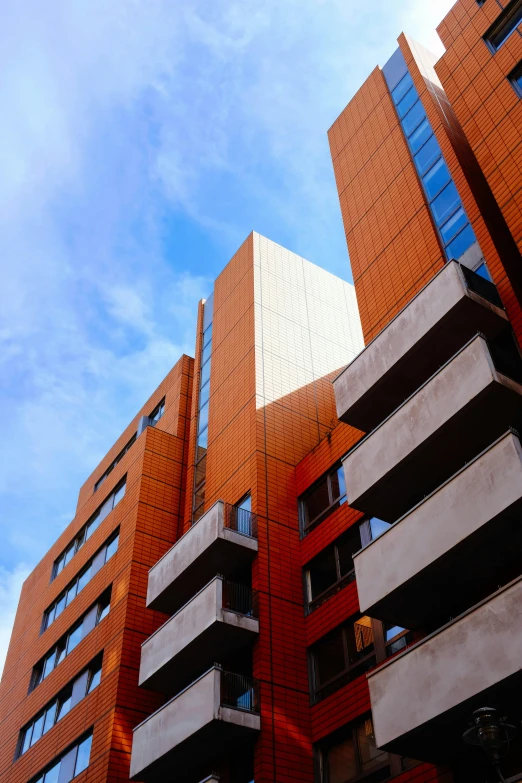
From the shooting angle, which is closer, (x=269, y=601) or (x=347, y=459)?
(x=347, y=459)

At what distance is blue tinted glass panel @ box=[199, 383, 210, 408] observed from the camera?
110 ft

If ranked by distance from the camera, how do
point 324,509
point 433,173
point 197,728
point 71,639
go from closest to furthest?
point 197,728
point 433,173
point 324,509
point 71,639

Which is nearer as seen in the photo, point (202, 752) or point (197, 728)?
point (197, 728)

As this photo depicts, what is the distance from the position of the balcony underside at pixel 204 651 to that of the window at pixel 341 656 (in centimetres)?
196

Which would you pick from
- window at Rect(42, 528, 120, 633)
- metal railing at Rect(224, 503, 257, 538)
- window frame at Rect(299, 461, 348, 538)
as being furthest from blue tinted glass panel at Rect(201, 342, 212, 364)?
metal railing at Rect(224, 503, 257, 538)

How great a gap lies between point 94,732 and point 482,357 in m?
17.3

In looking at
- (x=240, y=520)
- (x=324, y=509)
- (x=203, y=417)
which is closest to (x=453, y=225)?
(x=324, y=509)

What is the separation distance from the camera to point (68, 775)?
87.0 feet

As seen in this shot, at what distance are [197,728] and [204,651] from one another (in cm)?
288

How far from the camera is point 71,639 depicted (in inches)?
1271

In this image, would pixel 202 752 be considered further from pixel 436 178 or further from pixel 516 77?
pixel 516 77

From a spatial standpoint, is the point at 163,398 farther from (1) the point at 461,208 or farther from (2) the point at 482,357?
(2) the point at 482,357

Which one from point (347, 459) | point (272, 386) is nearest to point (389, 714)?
point (347, 459)

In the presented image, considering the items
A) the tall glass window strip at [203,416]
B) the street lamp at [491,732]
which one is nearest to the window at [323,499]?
the tall glass window strip at [203,416]
